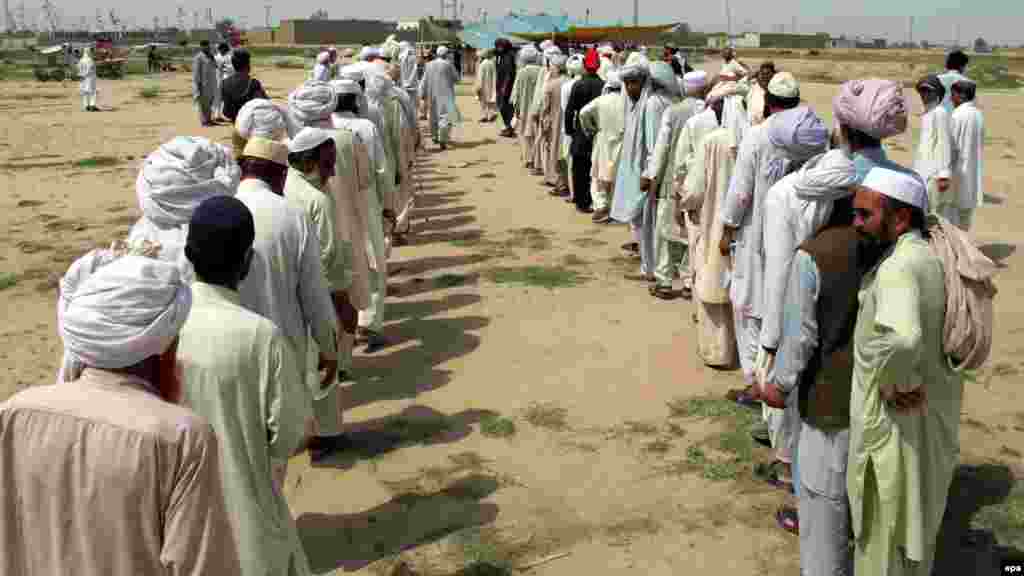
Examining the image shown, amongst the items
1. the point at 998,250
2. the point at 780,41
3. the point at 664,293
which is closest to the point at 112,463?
the point at 664,293

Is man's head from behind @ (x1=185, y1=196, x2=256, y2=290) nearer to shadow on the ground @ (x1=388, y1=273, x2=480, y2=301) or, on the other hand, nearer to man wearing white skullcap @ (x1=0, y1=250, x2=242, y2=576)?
man wearing white skullcap @ (x1=0, y1=250, x2=242, y2=576)

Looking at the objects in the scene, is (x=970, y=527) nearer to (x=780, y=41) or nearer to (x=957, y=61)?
(x=957, y=61)

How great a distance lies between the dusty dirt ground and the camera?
4.03 meters

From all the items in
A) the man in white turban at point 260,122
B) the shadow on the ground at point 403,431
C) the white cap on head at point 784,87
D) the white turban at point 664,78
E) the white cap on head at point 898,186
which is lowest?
the shadow on the ground at point 403,431

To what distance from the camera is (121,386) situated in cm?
182

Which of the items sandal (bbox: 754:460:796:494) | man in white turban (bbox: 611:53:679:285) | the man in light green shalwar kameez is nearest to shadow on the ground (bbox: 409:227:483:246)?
man in white turban (bbox: 611:53:679:285)

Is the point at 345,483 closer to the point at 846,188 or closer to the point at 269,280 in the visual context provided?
the point at 269,280

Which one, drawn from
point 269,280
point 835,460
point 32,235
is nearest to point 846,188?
point 835,460

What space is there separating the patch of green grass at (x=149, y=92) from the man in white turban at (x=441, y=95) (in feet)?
47.8

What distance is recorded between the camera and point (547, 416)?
5367mm

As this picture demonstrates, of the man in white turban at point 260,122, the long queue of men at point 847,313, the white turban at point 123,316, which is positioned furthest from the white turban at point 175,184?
the long queue of men at point 847,313

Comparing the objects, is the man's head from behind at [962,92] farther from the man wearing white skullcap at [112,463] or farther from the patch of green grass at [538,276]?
the man wearing white skullcap at [112,463]

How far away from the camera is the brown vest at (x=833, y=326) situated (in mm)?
2994

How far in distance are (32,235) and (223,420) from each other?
29.6 feet
